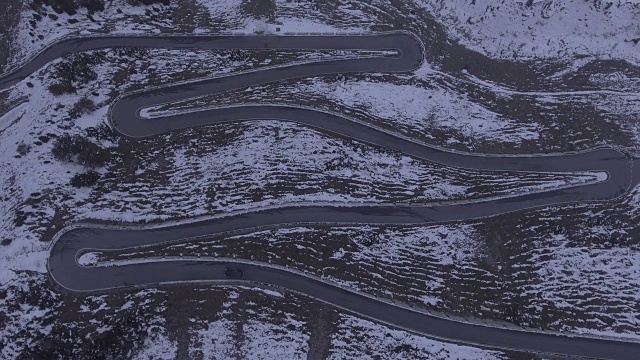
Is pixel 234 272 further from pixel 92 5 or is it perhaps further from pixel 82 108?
pixel 92 5

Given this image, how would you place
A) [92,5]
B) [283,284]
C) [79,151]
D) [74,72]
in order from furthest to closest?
[92,5] < [74,72] < [79,151] < [283,284]

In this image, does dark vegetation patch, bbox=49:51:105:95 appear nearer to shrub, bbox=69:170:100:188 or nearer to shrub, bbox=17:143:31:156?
shrub, bbox=17:143:31:156

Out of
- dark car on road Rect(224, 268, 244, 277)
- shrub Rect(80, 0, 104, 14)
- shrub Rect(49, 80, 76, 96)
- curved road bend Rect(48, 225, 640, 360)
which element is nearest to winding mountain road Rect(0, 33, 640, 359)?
curved road bend Rect(48, 225, 640, 360)

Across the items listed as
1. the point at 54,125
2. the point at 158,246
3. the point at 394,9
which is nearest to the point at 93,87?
the point at 54,125

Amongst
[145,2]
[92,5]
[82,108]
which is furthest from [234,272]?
[92,5]

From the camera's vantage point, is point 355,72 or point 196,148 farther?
point 355,72

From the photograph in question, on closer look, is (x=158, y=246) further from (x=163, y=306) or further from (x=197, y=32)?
(x=197, y=32)
